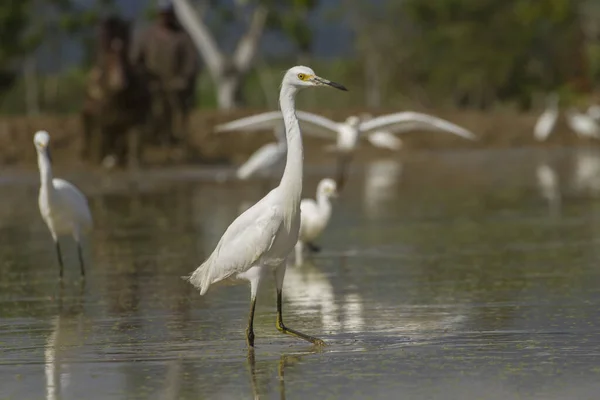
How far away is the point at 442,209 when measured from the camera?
909 inches

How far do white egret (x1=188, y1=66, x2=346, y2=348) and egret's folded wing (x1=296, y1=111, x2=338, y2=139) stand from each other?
1101 cm

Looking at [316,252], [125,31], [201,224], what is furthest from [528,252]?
[125,31]

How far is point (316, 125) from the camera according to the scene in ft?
73.9

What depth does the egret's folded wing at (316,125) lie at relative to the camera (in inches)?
861

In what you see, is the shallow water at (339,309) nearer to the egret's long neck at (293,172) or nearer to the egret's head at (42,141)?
the egret's long neck at (293,172)

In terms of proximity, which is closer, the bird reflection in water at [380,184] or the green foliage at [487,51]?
the bird reflection in water at [380,184]

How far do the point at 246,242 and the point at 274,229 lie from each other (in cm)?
23

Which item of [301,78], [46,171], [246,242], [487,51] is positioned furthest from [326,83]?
[487,51]

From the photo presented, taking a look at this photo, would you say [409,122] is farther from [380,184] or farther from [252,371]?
[252,371]

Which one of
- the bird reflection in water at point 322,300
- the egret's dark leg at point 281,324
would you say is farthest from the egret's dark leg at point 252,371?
the bird reflection in water at point 322,300

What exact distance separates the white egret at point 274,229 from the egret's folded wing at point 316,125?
1101 cm

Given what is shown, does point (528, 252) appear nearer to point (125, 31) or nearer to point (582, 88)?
point (125, 31)

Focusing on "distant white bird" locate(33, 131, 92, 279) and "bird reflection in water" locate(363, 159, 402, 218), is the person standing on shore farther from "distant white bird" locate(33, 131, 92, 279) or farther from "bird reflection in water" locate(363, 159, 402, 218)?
"distant white bird" locate(33, 131, 92, 279)

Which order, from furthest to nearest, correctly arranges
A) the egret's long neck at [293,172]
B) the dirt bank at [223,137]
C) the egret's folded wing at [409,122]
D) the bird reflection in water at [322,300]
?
the dirt bank at [223,137] < the egret's folded wing at [409,122] < the bird reflection in water at [322,300] < the egret's long neck at [293,172]
